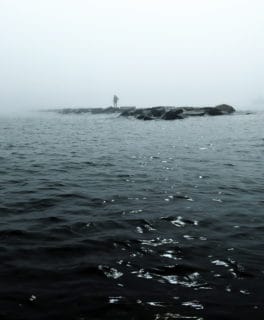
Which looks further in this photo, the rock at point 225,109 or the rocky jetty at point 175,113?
the rock at point 225,109

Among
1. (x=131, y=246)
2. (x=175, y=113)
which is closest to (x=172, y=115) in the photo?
(x=175, y=113)

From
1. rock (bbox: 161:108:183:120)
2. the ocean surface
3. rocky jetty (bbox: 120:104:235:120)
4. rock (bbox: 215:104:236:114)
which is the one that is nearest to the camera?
the ocean surface

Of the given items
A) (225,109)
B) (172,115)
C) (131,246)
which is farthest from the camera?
(225,109)

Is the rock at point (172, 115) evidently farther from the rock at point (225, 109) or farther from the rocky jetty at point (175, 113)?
the rock at point (225, 109)

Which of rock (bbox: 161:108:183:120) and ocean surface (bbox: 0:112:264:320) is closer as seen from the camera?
ocean surface (bbox: 0:112:264:320)

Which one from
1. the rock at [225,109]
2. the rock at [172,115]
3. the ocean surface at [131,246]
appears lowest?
the ocean surface at [131,246]

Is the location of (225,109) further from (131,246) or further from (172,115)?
(131,246)

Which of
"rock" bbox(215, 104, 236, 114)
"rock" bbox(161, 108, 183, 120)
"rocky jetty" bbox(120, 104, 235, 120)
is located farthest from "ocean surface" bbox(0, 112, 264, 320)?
"rock" bbox(215, 104, 236, 114)

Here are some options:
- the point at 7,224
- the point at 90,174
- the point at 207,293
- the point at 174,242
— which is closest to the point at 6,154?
the point at 90,174

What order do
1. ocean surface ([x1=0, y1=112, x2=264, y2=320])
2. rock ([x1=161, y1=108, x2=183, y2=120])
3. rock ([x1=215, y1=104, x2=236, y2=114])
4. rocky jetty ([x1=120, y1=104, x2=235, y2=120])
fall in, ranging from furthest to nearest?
rock ([x1=215, y1=104, x2=236, y2=114]), rocky jetty ([x1=120, y1=104, x2=235, y2=120]), rock ([x1=161, y1=108, x2=183, y2=120]), ocean surface ([x1=0, y1=112, x2=264, y2=320])

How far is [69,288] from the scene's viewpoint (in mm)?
6719

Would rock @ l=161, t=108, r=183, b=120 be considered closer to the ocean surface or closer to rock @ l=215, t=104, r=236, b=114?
rock @ l=215, t=104, r=236, b=114

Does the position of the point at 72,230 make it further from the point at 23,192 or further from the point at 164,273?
the point at 23,192

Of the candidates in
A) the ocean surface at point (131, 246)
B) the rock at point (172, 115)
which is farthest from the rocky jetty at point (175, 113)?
the ocean surface at point (131, 246)
